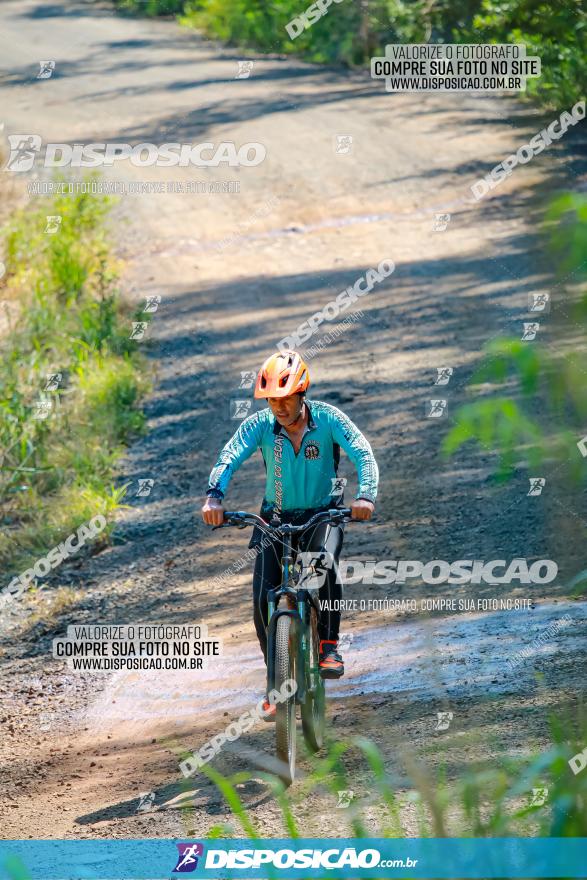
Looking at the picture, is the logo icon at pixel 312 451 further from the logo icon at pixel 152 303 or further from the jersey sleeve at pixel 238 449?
the logo icon at pixel 152 303

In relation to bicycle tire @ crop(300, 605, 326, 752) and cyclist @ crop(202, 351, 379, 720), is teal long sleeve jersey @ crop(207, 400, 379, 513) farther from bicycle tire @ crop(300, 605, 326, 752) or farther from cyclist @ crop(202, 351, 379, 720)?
bicycle tire @ crop(300, 605, 326, 752)

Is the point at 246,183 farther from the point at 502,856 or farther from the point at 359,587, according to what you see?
the point at 502,856

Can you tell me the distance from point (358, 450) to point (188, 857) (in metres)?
2.32

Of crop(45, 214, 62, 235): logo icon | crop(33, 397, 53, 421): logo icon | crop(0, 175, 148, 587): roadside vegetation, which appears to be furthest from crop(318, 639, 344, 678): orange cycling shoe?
crop(45, 214, 62, 235): logo icon

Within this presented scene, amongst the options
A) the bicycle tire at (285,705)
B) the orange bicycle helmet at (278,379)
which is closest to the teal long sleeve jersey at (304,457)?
the orange bicycle helmet at (278,379)

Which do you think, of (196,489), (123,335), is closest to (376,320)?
(123,335)

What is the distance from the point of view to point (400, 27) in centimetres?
2334

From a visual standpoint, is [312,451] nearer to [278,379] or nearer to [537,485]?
[278,379]

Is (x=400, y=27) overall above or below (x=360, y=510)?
above

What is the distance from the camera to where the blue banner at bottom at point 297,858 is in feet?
11.3

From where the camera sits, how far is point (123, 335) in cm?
1422

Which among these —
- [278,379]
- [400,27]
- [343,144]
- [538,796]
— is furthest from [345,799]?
[400,27]

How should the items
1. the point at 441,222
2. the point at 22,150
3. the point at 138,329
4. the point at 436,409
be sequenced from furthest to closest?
the point at 22,150, the point at 441,222, the point at 138,329, the point at 436,409

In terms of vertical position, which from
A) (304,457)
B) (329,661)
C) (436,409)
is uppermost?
(304,457)
